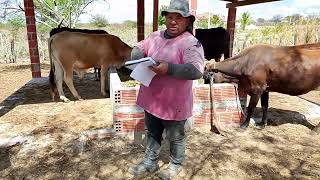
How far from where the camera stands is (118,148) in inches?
157

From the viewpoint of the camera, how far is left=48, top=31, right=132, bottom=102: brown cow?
6.00m

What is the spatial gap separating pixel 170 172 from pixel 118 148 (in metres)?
0.98

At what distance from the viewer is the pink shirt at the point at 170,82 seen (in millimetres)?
2645

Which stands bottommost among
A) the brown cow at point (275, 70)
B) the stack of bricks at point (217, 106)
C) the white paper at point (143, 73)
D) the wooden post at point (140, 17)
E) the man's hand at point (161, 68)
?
the stack of bricks at point (217, 106)

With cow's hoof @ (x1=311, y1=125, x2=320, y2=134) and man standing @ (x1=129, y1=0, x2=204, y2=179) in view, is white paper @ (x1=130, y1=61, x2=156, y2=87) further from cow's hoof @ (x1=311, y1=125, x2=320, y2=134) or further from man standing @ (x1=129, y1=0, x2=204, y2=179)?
cow's hoof @ (x1=311, y1=125, x2=320, y2=134)

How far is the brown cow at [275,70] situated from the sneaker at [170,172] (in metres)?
1.88

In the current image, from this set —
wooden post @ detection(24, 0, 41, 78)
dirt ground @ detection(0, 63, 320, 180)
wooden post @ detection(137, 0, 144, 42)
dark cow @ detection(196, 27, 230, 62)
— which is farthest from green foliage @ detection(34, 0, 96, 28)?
dirt ground @ detection(0, 63, 320, 180)

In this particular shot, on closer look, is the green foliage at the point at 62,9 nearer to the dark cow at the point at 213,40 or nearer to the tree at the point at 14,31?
the tree at the point at 14,31

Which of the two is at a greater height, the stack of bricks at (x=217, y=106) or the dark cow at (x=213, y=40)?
the dark cow at (x=213, y=40)

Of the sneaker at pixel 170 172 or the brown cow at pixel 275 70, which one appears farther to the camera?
the brown cow at pixel 275 70

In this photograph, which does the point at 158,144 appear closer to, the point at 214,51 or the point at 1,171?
the point at 1,171

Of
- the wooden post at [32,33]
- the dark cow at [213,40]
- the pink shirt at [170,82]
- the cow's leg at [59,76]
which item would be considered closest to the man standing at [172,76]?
the pink shirt at [170,82]

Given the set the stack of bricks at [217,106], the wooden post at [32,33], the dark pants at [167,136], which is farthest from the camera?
the wooden post at [32,33]

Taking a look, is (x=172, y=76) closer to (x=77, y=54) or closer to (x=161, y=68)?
(x=161, y=68)
